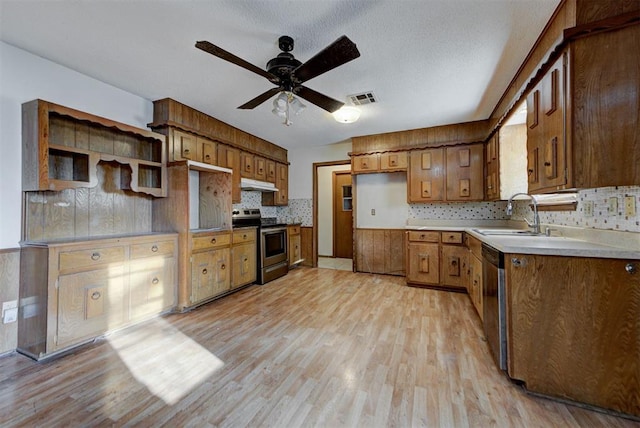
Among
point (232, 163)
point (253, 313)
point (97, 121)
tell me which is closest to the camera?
point (97, 121)

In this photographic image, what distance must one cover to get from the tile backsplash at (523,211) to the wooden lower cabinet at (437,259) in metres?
0.70

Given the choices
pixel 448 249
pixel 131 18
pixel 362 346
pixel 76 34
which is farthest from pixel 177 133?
pixel 448 249

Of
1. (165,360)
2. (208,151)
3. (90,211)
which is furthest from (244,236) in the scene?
(165,360)

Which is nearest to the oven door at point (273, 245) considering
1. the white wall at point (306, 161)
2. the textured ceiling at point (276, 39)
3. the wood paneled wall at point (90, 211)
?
the white wall at point (306, 161)

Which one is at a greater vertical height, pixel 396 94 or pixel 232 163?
pixel 396 94

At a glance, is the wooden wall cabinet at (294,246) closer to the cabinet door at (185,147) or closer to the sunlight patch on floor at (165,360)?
the cabinet door at (185,147)

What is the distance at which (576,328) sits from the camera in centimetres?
153

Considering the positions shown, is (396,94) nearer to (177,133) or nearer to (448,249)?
(448,249)

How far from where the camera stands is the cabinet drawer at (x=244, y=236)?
3689 millimetres

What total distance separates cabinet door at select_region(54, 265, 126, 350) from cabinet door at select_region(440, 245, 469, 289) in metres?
3.69

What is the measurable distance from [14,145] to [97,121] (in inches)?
23.5

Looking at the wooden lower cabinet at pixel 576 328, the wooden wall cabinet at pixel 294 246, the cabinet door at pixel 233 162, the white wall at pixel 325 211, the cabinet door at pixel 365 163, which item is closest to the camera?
the wooden lower cabinet at pixel 576 328

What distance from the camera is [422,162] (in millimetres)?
4145

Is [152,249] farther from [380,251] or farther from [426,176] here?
[426,176]
